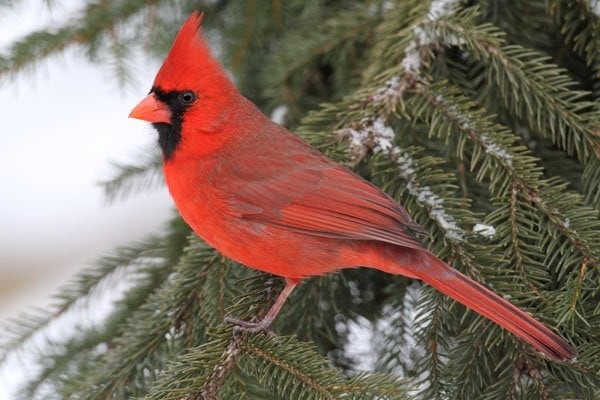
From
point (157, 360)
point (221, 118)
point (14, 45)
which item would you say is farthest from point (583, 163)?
point (14, 45)

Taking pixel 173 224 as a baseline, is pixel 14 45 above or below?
above

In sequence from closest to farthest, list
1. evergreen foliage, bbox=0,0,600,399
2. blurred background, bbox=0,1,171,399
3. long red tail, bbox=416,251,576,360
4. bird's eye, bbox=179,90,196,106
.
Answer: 1. long red tail, bbox=416,251,576,360
2. evergreen foliage, bbox=0,0,600,399
3. bird's eye, bbox=179,90,196,106
4. blurred background, bbox=0,1,171,399

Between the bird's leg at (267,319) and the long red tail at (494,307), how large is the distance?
1.23 feet

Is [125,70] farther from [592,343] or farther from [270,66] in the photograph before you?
[592,343]

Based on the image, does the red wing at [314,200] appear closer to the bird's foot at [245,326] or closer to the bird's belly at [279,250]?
the bird's belly at [279,250]

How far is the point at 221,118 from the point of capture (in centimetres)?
250

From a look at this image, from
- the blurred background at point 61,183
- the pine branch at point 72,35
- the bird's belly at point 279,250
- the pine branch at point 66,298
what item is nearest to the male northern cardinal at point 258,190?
the bird's belly at point 279,250

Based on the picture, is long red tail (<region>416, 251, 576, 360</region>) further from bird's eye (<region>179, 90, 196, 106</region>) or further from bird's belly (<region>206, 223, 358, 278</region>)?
bird's eye (<region>179, 90, 196, 106</region>)

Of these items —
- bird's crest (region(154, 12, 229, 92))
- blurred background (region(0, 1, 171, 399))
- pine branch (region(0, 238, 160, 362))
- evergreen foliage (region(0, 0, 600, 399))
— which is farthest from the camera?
blurred background (region(0, 1, 171, 399))

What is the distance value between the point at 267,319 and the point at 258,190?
1.33 feet

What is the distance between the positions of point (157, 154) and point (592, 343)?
186cm

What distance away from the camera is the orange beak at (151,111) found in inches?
95.0

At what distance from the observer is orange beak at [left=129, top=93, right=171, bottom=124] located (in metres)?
2.41

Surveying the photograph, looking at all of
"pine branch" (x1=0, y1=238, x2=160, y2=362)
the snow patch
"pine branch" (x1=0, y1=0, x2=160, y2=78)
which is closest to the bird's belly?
"pine branch" (x1=0, y1=238, x2=160, y2=362)
